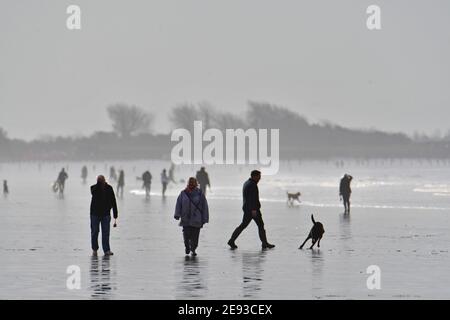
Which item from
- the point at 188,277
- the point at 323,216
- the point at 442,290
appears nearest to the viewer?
the point at 442,290

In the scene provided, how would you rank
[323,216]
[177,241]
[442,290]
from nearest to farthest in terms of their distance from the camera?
[442,290]
[177,241]
[323,216]

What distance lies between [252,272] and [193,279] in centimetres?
126

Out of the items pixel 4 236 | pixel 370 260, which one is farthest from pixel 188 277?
pixel 4 236

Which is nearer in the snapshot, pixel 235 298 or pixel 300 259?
pixel 235 298

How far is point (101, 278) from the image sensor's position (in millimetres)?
17734

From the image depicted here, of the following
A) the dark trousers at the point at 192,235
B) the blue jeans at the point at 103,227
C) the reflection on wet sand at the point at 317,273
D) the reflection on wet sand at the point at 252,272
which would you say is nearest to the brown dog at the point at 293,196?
the reflection on wet sand at the point at 317,273

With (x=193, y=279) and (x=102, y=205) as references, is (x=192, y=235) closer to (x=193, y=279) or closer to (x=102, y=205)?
(x=102, y=205)

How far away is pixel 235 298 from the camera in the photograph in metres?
15.3

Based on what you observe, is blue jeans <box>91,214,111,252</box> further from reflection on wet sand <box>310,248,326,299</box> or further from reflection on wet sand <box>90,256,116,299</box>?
reflection on wet sand <box>310,248,326,299</box>

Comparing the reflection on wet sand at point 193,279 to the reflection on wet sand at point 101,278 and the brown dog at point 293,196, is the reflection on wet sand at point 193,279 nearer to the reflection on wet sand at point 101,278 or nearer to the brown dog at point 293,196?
the reflection on wet sand at point 101,278

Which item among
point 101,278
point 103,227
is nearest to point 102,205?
point 103,227

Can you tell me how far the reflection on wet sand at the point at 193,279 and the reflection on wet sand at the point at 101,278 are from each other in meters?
0.95

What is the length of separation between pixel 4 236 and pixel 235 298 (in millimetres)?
12384
